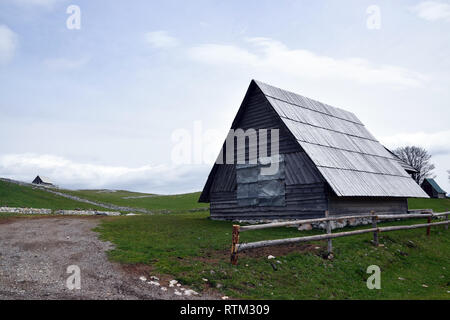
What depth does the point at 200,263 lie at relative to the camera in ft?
35.0

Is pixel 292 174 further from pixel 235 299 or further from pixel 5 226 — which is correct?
pixel 5 226

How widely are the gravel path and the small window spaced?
1009 cm

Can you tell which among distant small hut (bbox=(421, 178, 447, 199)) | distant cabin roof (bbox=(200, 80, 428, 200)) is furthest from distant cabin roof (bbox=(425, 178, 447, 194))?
distant cabin roof (bbox=(200, 80, 428, 200))

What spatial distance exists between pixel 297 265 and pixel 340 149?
1287 cm

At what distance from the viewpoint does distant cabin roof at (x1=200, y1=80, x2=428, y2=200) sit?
1919 centimetres

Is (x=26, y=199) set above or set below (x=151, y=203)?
above

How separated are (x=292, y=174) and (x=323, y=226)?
128 inches

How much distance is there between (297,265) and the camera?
36.5 ft

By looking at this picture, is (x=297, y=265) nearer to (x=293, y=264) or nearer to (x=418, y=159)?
(x=293, y=264)

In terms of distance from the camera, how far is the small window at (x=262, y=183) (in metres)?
20.4

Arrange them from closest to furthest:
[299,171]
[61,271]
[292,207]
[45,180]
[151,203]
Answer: [61,271]
[299,171]
[292,207]
[151,203]
[45,180]

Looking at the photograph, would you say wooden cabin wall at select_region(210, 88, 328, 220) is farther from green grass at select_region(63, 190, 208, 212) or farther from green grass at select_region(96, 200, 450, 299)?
green grass at select_region(63, 190, 208, 212)

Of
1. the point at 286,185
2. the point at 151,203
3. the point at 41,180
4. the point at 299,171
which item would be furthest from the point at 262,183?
the point at 41,180
